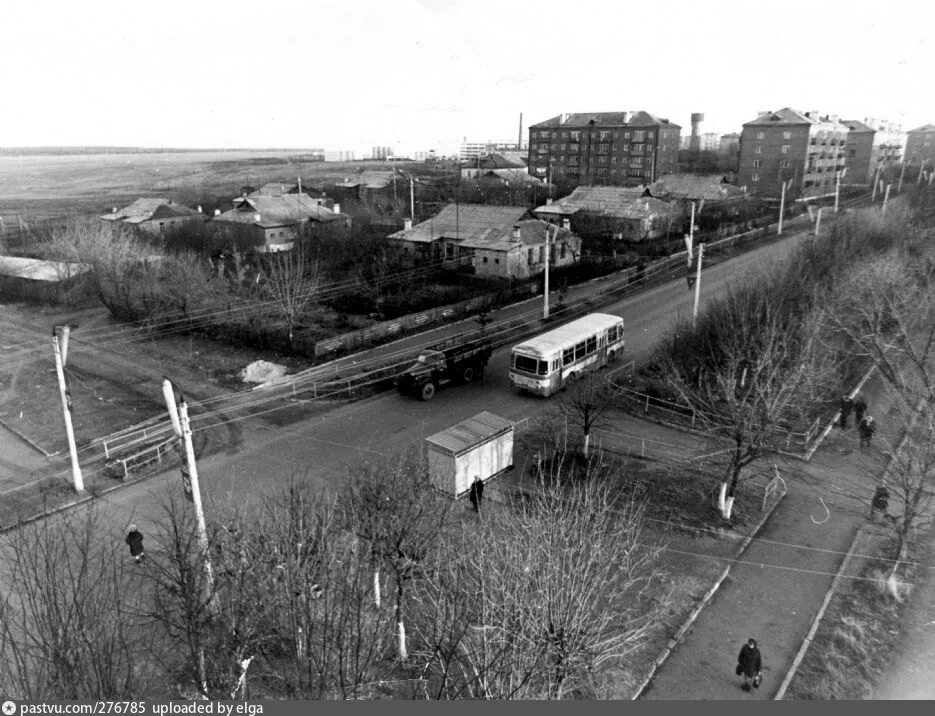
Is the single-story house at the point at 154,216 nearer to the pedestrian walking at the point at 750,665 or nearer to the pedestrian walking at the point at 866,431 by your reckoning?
the pedestrian walking at the point at 866,431

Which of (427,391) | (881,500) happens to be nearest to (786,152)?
(427,391)

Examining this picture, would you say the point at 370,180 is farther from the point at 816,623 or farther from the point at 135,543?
the point at 816,623

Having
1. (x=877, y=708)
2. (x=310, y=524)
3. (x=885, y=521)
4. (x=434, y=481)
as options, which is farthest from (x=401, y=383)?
(x=877, y=708)

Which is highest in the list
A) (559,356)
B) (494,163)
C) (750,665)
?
(494,163)

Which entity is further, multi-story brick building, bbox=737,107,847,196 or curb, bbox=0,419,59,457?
multi-story brick building, bbox=737,107,847,196

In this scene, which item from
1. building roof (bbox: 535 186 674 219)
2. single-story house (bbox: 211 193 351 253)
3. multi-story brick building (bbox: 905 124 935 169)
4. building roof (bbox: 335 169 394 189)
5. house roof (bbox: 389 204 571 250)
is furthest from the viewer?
multi-story brick building (bbox: 905 124 935 169)

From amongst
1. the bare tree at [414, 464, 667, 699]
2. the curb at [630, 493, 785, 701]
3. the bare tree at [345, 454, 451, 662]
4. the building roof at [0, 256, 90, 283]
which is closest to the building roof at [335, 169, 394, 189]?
the building roof at [0, 256, 90, 283]

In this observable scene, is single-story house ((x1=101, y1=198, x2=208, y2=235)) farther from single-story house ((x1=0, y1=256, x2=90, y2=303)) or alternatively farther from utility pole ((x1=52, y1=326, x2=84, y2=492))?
utility pole ((x1=52, y1=326, x2=84, y2=492))
